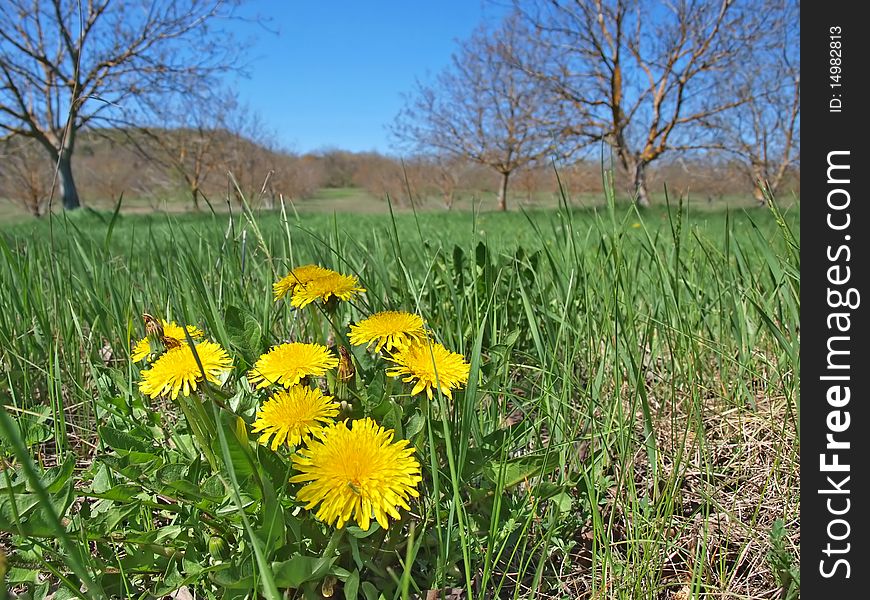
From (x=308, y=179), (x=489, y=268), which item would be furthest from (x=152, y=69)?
(x=308, y=179)

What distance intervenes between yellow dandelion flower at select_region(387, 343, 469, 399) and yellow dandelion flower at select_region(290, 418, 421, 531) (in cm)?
10

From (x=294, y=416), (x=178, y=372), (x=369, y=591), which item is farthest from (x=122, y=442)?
(x=369, y=591)

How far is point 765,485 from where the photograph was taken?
32.6 inches

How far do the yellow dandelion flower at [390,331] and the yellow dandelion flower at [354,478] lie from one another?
6.6 inches

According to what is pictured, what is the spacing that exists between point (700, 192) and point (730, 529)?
875 inches

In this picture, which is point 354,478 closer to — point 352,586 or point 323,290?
point 352,586

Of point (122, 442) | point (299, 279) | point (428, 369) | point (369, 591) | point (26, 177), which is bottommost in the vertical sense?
point (369, 591)

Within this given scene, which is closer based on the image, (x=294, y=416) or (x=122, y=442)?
(x=294, y=416)

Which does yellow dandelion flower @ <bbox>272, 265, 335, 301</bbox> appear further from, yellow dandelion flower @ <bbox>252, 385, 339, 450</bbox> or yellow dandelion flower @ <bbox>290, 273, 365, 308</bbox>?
yellow dandelion flower @ <bbox>252, 385, 339, 450</bbox>

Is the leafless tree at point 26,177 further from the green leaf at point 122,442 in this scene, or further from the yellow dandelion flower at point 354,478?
the yellow dandelion flower at point 354,478

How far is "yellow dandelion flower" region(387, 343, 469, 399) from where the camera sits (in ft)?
2.15

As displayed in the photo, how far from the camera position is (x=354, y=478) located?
1.81 feet

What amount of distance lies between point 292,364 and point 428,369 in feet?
0.57

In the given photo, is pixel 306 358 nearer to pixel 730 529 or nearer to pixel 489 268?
pixel 489 268
